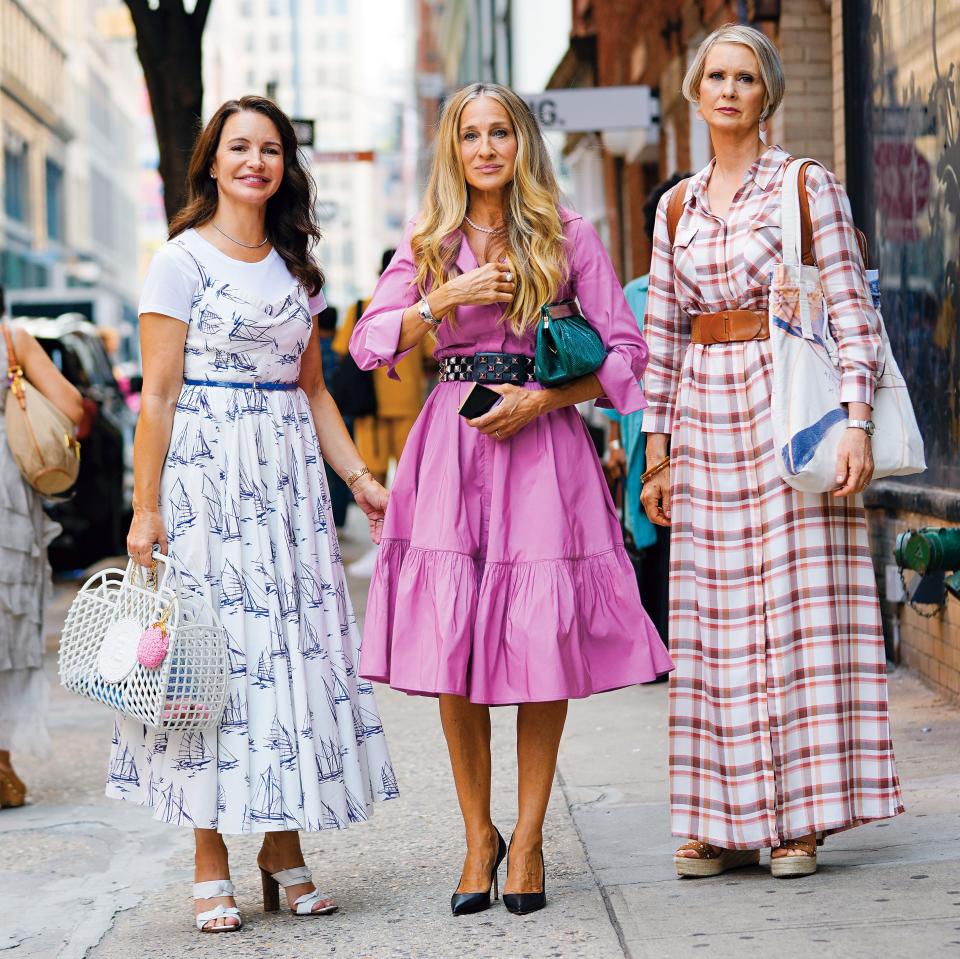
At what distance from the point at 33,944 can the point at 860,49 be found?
19.6ft

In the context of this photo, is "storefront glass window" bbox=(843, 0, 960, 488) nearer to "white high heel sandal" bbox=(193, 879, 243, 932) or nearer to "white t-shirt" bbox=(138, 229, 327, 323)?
"white t-shirt" bbox=(138, 229, 327, 323)

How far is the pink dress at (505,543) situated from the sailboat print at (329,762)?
22cm

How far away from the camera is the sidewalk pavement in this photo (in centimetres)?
394

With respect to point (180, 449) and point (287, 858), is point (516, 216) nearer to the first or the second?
point (180, 449)

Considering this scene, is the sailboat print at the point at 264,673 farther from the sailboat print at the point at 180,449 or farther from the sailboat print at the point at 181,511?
the sailboat print at the point at 180,449

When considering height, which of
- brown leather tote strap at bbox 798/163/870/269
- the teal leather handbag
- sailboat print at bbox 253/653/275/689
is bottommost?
sailboat print at bbox 253/653/275/689

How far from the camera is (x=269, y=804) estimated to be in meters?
4.24

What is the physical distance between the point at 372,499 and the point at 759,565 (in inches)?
41.0

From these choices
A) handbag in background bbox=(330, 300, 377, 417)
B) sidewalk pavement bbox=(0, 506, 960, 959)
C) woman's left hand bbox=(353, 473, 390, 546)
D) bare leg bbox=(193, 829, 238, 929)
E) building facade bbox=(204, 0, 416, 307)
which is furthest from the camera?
building facade bbox=(204, 0, 416, 307)

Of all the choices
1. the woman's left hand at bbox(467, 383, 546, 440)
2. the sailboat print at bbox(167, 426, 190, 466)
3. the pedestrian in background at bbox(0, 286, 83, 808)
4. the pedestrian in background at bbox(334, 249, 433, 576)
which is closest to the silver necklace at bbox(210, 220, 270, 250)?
the sailboat print at bbox(167, 426, 190, 466)

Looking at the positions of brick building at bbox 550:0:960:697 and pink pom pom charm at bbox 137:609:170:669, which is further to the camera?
brick building at bbox 550:0:960:697

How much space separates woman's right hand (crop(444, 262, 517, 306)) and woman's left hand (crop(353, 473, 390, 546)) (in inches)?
26.1

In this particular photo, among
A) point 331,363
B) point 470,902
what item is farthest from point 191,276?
point 331,363

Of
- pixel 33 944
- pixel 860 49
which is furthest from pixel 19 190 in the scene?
pixel 33 944
